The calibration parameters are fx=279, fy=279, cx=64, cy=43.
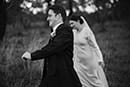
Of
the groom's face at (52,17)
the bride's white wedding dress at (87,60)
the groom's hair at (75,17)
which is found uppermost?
the groom's face at (52,17)

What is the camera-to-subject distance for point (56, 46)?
3.34 m

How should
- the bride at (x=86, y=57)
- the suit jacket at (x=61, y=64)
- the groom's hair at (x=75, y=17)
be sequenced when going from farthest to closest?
the bride at (x=86, y=57)
the groom's hair at (x=75, y=17)
the suit jacket at (x=61, y=64)

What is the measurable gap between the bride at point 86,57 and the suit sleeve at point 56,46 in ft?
6.01

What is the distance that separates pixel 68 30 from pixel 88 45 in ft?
6.15

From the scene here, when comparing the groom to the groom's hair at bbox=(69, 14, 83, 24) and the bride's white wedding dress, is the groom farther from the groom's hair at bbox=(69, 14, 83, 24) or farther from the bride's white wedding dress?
the bride's white wedding dress

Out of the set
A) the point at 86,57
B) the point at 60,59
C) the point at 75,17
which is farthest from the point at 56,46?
the point at 86,57

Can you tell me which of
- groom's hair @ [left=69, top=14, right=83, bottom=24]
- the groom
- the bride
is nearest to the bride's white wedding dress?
the bride

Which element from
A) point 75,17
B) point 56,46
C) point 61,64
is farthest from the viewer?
point 75,17

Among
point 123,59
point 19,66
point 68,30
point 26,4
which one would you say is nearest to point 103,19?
point 123,59

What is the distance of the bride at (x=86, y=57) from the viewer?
209 inches

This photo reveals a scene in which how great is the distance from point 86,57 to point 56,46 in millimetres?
2108

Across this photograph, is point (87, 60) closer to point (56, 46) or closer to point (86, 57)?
point (86, 57)

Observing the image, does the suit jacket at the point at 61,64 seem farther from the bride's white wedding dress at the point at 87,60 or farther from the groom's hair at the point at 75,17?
the bride's white wedding dress at the point at 87,60

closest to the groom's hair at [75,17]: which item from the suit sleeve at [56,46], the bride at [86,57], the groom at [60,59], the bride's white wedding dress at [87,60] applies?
the bride at [86,57]
